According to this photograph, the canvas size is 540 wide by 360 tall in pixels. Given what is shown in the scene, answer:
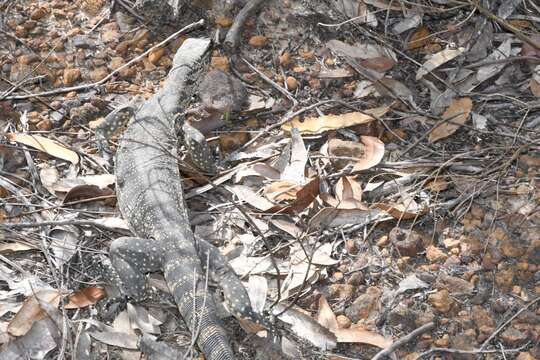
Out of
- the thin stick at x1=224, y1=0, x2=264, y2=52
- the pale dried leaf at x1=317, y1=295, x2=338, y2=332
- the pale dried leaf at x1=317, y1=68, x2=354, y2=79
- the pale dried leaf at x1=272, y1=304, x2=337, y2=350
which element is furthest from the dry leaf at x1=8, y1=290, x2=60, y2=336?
the pale dried leaf at x1=317, y1=68, x2=354, y2=79

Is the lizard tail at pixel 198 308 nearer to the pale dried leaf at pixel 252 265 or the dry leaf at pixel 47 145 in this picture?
the pale dried leaf at pixel 252 265

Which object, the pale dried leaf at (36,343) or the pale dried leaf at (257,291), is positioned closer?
the pale dried leaf at (36,343)

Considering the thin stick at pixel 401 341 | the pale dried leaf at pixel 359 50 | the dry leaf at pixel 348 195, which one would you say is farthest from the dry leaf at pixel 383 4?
the thin stick at pixel 401 341

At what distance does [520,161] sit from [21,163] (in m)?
3.78

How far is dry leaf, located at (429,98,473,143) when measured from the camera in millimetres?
6066

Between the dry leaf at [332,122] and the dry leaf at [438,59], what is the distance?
0.47 metres

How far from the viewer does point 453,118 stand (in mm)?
6086

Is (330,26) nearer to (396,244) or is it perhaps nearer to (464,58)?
(464,58)

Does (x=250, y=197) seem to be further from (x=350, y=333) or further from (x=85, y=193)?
(x=350, y=333)

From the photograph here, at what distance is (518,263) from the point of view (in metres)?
5.27

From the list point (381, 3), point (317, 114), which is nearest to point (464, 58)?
point (381, 3)

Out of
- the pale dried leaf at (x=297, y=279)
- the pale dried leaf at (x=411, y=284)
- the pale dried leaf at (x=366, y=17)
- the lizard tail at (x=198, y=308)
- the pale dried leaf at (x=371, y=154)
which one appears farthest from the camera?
the pale dried leaf at (x=366, y=17)

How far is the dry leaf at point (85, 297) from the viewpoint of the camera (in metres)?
5.30

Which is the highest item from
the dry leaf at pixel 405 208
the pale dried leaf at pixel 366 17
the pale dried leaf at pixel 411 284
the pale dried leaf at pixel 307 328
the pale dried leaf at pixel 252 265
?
the pale dried leaf at pixel 366 17
